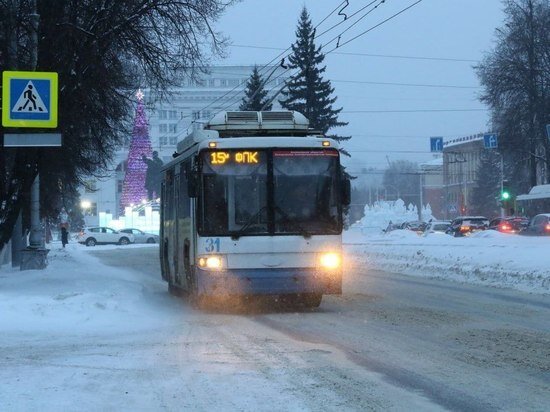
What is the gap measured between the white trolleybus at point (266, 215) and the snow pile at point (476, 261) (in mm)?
7314

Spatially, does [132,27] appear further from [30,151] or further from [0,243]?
[0,243]

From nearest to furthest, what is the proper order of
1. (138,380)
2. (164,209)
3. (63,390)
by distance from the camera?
(63,390) < (138,380) < (164,209)

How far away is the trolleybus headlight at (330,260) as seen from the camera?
13.6m

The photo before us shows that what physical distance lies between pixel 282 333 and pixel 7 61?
10.2 metres

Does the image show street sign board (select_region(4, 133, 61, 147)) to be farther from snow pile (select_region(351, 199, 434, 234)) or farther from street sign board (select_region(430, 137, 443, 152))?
snow pile (select_region(351, 199, 434, 234))

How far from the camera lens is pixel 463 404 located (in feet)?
23.0

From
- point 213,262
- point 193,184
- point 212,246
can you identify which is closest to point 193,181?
point 193,184

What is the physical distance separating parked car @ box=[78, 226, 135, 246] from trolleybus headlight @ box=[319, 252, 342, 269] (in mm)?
52900

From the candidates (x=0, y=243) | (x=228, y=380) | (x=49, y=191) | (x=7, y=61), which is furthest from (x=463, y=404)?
(x=49, y=191)

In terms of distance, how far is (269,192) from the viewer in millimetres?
13531

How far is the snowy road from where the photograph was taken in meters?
7.12

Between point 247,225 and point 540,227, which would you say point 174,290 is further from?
point 540,227

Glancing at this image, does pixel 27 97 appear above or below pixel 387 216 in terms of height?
above

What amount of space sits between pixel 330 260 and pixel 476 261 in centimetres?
1089
